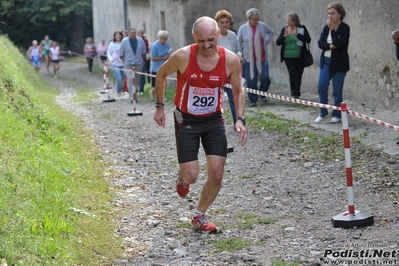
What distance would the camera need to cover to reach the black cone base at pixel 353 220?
265 inches

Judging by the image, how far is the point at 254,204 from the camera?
8.15 metres

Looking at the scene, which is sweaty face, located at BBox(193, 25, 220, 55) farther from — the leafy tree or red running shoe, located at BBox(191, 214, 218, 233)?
the leafy tree

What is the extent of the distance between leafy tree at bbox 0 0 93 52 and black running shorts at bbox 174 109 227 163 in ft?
138

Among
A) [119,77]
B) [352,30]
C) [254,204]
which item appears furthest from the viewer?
[119,77]

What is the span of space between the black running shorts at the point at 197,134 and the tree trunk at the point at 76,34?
1786 inches

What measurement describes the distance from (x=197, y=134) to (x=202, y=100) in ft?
1.09

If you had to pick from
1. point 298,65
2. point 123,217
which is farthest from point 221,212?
point 298,65

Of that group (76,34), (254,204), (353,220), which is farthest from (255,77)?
(76,34)

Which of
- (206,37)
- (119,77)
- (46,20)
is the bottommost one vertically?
(119,77)

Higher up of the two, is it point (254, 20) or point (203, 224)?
point (254, 20)

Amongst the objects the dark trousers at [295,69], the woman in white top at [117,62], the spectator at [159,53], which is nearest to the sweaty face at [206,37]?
the dark trousers at [295,69]

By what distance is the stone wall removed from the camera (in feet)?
44.0

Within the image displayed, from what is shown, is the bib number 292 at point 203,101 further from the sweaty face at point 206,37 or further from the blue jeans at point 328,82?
the blue jeans at point 328,82

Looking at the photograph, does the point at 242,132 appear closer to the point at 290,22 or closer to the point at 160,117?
the point at 160,117
